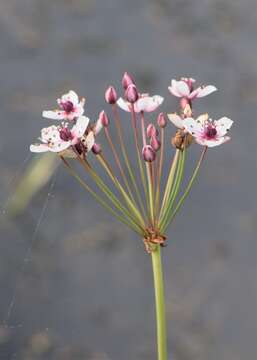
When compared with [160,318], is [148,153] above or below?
above

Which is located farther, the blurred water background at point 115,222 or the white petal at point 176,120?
the blurred water background at point 115,222

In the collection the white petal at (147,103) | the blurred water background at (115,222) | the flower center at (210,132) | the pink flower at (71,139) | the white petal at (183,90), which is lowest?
the pink flower at (71,139)

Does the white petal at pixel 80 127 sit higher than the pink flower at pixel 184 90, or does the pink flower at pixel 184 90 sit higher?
the pink flower at pixel 184 90

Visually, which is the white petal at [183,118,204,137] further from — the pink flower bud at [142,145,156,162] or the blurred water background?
the blurred water background

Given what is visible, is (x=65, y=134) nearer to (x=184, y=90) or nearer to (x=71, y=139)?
(x=71, y=139)

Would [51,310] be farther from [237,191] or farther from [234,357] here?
[237,191]

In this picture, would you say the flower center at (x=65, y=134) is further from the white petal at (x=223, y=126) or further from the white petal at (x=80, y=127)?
the white petal at (x=223, y=126)

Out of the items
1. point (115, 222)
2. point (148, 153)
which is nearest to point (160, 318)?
point (148, 153)

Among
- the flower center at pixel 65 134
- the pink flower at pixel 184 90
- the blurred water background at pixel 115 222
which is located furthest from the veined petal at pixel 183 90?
the blurred water background at pixel 115 222

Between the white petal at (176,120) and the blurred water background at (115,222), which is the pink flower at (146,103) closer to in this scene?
the white petal at (176,120)
